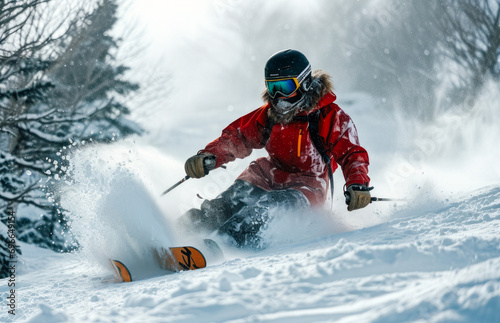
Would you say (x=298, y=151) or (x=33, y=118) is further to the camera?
(x=33, y=118)

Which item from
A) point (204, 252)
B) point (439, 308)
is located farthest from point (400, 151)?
point (439, 308)

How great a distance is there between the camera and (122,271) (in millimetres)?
2848

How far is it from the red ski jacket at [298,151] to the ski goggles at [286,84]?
235 mm

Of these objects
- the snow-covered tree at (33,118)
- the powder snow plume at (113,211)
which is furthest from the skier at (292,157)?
the snow-covered tree at (33,118)

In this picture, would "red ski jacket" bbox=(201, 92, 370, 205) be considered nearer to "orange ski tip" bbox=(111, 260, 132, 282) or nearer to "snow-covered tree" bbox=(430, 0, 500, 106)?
"orange ski tip" bbox=(111, 260, 132, 282)

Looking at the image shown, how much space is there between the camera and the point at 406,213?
3.66 m

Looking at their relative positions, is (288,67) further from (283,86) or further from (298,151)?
(298,151)

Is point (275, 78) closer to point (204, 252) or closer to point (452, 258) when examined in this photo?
point (204, 252)

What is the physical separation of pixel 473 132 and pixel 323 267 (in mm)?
10146

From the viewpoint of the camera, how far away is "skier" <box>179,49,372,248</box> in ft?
11.6

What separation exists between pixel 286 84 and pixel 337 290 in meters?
2.26

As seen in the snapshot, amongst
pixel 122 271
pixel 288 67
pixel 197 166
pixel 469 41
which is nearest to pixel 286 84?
pixel 288 67

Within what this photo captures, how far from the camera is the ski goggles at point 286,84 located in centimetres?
367

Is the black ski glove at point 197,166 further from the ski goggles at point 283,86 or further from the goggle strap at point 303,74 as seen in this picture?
the goggle strap at point 303,74
